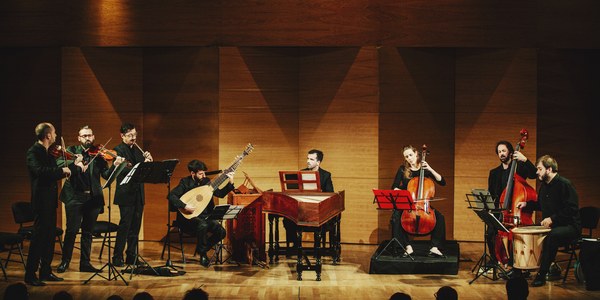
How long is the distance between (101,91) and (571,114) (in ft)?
19.8

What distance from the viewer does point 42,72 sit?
9.80 meters

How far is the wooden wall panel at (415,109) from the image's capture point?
31.4ft

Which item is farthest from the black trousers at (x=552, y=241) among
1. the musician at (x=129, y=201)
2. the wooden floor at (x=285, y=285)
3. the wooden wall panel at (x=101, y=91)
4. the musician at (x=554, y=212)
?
the wooden wall panel at (x=101, y=91)

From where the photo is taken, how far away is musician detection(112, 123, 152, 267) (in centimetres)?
794

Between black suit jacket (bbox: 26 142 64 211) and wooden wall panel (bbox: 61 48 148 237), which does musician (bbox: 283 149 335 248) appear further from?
black suit jacket (bbox: 26 142 64 211)

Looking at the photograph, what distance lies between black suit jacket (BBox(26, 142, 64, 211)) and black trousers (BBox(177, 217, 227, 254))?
1.68 m

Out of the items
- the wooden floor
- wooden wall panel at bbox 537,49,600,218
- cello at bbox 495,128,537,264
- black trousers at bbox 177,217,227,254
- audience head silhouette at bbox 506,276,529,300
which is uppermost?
wooden wall panel at bbox 537,49,600,218

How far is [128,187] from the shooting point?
26.0ft

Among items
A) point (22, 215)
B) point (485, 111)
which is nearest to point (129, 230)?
point (22, 215)

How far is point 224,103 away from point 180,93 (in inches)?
23.5

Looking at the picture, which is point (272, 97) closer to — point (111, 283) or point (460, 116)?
point (460, 116)

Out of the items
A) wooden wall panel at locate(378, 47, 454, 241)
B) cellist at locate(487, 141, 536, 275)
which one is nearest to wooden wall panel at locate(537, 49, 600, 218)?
wooden wall panel at locate(378, 47, 454, 241)

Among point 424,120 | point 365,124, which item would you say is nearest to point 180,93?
point 365,124

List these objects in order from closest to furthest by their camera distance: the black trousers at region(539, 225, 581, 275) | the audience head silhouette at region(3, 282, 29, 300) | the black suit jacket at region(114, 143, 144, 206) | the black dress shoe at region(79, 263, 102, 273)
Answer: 1. the audience head silhouette at region(3, 282, 29, 300)
2. the black trousers at region(539, 225, 581, 275)
3. the black dress shoe at region(79, 263, 102, 273)
4. the black suit jacket at region(114, 143, 144, 206)
